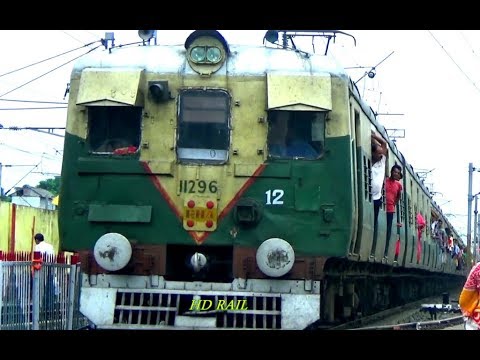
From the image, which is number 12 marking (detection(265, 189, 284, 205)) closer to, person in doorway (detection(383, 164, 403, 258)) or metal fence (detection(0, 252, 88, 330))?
metal fence (detection(0, 252, 88, 330))

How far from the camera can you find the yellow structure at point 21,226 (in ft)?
69.6

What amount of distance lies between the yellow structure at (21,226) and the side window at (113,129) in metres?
11.3

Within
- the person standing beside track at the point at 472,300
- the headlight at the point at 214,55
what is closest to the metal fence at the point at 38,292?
the headlight at the point at 214,55

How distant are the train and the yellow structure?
11.4 m

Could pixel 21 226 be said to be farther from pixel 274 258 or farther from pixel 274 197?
pixel 274 258

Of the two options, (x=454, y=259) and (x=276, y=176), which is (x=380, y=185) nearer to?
(x=276, y=176)

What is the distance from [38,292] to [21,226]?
11.2 metres

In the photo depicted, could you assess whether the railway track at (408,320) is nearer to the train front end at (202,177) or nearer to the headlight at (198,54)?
the train front end at (202,177)

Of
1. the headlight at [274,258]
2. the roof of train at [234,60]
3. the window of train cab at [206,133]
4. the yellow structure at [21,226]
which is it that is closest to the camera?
the headlight at [274,258]

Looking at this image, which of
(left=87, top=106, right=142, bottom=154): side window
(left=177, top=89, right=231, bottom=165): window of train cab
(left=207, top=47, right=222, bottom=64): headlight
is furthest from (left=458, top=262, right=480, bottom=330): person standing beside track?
(left=87, top=106, right=142, bottom=154): side window

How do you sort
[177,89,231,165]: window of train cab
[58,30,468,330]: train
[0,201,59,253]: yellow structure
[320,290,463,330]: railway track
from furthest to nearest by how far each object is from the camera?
[0,201,59,253]: yellow structure < [320,290,463,330]: railway track < [177,89,231,165]: window of train cab < [58,30,468,330]: train

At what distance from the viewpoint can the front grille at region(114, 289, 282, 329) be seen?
30.0 feet

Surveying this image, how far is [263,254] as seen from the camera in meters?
9.17
